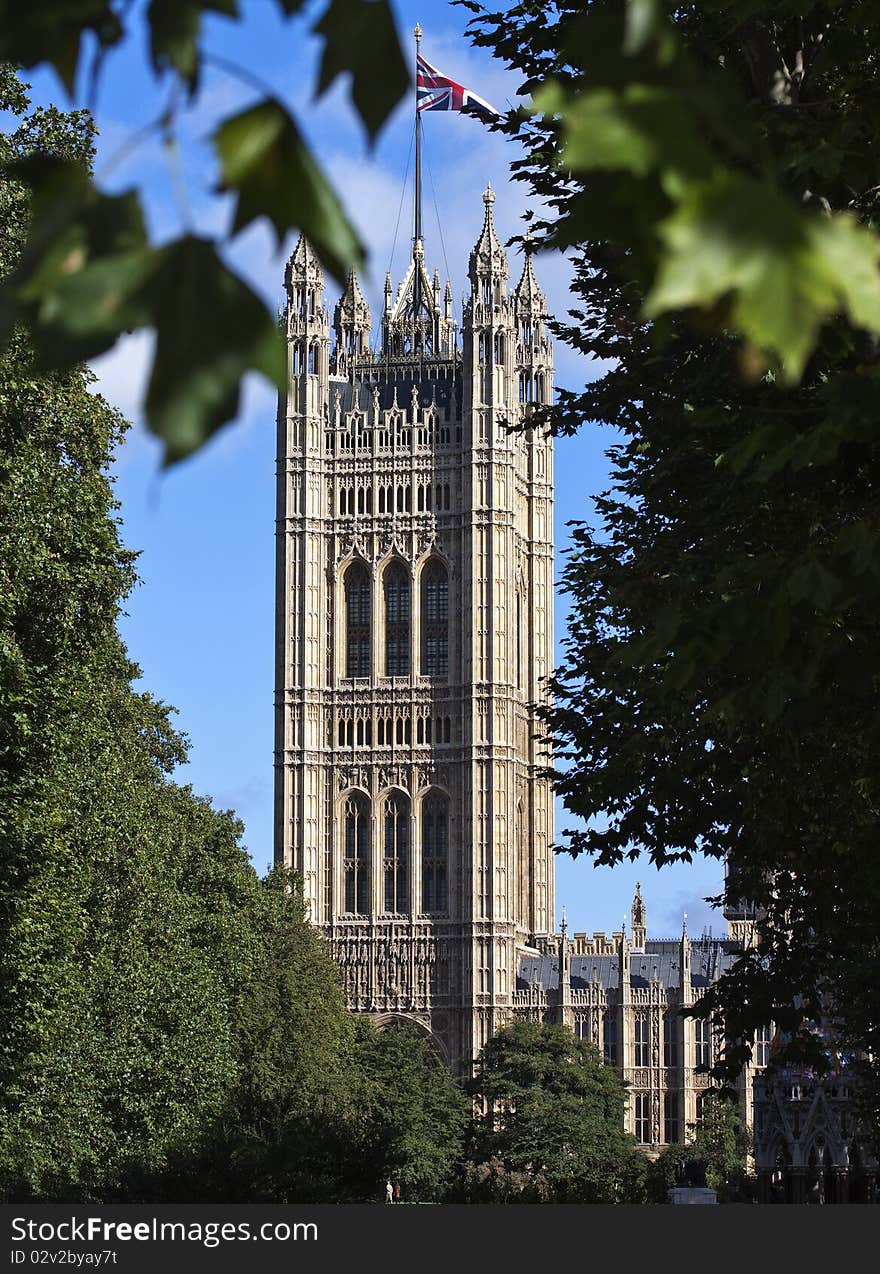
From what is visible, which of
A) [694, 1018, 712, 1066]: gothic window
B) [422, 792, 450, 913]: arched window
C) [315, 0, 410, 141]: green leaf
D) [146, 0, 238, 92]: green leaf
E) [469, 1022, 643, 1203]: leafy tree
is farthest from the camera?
[694, 1018, 712, 1066]: gothic window

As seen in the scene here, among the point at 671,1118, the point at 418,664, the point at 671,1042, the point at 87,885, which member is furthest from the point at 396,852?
the point at 87,885

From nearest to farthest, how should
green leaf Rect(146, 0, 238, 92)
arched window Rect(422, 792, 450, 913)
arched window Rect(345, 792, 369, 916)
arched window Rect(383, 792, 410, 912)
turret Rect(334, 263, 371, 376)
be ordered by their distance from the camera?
green leaf Rect(146, 0, 238, 92)
arched window Rect(345, 792, 369, 916)
arched window Rect(383, 792, 410, 912)
arched window Rect(422, 792, 450, 913)
turret Rect(334, 263, 371, 376)

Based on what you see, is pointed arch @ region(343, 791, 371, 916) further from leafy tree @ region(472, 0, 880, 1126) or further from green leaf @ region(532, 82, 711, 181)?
green leaf @ region(532, 82, 711, 181)

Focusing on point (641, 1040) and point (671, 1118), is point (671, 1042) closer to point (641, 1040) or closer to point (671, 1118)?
point (641, 1040)

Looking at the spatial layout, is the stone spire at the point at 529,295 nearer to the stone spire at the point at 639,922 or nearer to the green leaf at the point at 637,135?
the stone spire at the point at 639,922

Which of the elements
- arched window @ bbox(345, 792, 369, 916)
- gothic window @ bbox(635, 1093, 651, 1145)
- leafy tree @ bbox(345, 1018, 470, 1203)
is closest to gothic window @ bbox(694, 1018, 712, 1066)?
gothic window @ bbox(635, 1093, 651, 1145)

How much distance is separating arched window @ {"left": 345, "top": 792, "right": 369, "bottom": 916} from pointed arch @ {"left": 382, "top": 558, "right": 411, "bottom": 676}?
7.24 meters

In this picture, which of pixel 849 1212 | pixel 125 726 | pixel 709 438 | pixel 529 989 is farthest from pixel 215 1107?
pixel 529 989

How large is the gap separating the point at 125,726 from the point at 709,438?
3908 cm

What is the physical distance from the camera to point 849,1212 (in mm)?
20609

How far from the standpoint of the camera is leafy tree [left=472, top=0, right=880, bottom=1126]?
9.29 ft

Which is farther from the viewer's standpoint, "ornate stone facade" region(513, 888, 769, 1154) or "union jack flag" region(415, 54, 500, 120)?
"ornate stone facade" region(513, 888, 769, 1154)

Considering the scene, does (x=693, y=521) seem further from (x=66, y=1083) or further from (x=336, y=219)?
(x=66, y=1083)

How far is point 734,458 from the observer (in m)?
7.22
